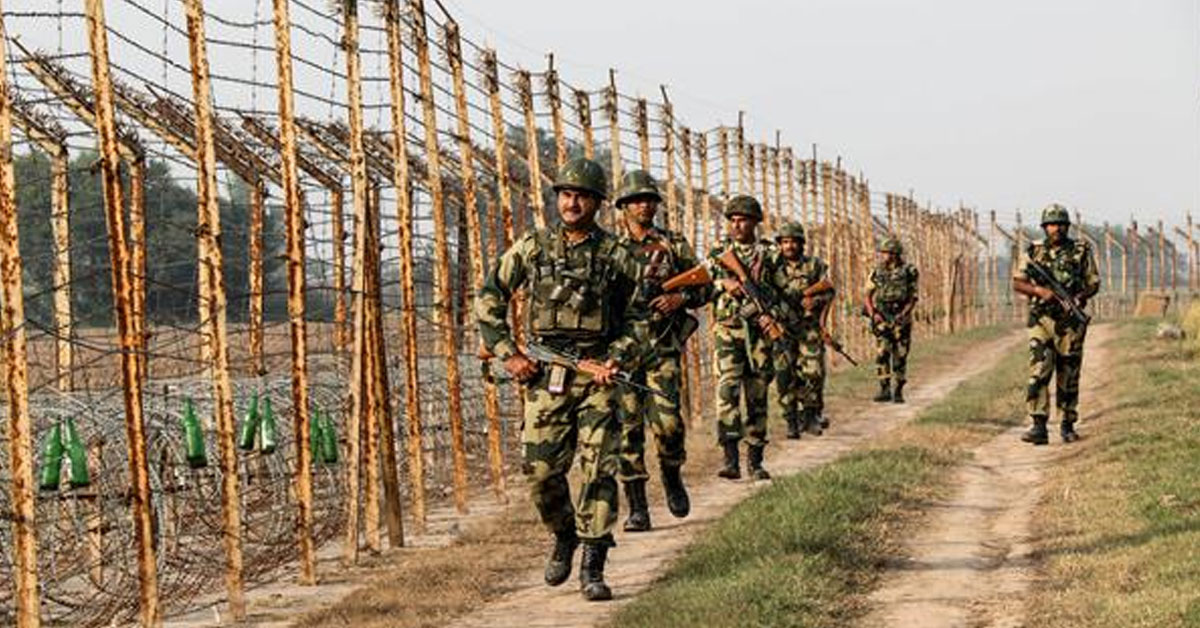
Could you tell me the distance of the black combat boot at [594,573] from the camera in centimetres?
853

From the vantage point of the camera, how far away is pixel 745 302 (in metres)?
13.6

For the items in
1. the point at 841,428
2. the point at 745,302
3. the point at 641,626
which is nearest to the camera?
the point at 641,626

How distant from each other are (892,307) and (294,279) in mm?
12446

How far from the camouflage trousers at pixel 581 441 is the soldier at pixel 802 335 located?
23.4 ft

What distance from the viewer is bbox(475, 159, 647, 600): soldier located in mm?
8492

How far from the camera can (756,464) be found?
13461 millimetres

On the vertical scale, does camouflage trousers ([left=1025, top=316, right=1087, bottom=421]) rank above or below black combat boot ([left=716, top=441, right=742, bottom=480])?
above

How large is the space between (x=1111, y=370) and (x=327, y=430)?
16.2m

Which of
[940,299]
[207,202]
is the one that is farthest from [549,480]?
[940,299]

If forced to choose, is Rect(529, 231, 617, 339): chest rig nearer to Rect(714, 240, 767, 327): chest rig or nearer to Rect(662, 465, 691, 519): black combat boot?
Rect(662, 465, 691, 519): black combat boot

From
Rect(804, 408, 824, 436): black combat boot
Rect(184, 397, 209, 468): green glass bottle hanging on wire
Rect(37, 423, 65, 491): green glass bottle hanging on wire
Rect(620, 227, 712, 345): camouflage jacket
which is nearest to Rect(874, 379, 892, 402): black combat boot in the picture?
Rect(804, 408, 824, 436): black combat boot

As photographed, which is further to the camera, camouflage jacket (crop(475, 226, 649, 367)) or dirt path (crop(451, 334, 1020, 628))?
camouflage jacket (crop(475, 226, 649, 367))

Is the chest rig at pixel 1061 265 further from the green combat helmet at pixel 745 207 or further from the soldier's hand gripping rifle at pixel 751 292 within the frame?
the green combat helmet at pixel 745 207

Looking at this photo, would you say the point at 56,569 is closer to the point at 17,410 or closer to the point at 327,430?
the point at 327,430
